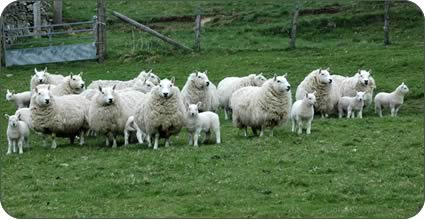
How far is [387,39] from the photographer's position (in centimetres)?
3416

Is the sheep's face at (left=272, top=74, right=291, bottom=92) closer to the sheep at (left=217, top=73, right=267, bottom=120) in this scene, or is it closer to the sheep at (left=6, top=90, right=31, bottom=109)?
the sheep at (left=217, top=73, right=267, bottom=120)

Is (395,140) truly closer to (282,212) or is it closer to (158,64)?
(282,212)

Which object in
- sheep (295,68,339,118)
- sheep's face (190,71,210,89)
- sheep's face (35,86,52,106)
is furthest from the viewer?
sheep (295,68,339,118)

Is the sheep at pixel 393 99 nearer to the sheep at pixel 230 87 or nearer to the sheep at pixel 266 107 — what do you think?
the sheep at pixel 230 87

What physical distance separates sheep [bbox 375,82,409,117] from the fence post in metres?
14.9

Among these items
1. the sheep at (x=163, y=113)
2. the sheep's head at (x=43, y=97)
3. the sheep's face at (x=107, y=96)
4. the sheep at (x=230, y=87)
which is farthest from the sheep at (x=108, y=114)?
the sheep at (x=230, y=87)

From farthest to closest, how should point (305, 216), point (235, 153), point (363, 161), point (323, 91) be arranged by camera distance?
point (323, 91)
point (235, 153)
point (363, 161)
point (305, 216)

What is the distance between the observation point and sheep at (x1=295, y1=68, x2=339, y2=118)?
2414 centimetres

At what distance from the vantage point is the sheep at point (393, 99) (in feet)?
78.3

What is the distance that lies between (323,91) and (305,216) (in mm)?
11084

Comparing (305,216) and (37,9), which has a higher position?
(37,9)

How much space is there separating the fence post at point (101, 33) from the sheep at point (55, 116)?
588 inches

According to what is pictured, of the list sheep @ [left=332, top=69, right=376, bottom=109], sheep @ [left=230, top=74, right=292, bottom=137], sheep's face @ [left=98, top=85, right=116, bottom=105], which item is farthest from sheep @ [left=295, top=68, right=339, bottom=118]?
sheep's face @ [left=98, top=85, right=116, bottom=105]

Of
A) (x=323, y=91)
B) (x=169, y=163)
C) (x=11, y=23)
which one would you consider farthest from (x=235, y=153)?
(x=11, y=23)
